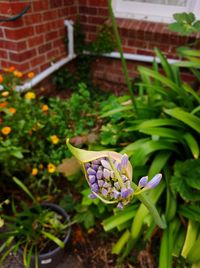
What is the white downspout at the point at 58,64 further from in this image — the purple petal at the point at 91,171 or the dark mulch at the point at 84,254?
the purple petal at the point at 91,171

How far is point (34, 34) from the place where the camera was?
92.8 inches

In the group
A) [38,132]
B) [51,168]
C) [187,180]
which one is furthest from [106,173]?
[38,132]

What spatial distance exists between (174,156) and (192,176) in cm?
35

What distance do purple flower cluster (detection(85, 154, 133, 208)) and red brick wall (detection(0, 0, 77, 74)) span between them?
1947 millimetres

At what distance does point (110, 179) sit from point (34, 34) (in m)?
2.13

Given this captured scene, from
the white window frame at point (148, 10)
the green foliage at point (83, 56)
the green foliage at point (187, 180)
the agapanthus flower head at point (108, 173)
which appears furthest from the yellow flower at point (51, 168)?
the white window frame at point (148, 10)

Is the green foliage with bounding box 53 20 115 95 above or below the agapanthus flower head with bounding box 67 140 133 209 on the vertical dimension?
below

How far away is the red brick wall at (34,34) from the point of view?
2.16 m

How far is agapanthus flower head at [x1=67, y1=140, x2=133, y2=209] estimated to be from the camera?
1.74ft

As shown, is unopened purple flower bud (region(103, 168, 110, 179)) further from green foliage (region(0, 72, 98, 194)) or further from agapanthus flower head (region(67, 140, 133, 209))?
green foliage (region(0, 72, 98, 194))

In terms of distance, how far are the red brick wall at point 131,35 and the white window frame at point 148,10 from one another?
0.20 ft

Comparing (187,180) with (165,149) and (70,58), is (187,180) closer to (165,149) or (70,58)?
(165,149)

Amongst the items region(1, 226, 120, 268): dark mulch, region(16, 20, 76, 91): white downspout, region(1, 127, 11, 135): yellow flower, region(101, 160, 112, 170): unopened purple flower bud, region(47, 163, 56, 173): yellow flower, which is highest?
region(101, 160, 112, 170): unopened purple flower bud

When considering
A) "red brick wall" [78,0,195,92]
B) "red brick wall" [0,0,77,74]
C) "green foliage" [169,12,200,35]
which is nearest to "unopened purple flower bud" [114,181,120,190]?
"green foliage" [169,12,200,35]
